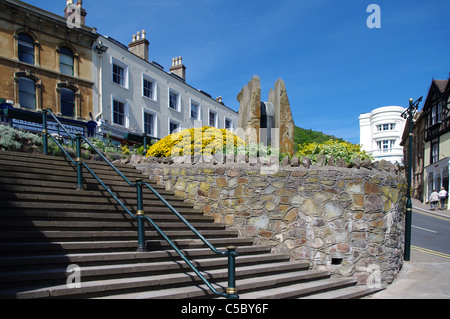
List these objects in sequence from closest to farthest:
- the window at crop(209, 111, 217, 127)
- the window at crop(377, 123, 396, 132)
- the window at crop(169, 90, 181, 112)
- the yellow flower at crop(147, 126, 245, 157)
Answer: the yellow flower at crop(147, 126, 245, 157) < the window at crop(169, 90, 181, 112) < the window at crop(209, 111, 217, 127) < the window at crop(377, 123, 396, 132)

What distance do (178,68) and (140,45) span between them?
4.99 m

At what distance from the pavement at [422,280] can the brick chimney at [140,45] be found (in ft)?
68.9

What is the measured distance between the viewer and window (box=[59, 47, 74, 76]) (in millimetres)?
18781

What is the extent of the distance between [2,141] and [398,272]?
10.3 m

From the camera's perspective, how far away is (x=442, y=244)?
11.4m

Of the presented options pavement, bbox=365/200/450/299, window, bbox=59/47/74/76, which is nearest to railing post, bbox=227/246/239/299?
pavement, bbox=365/200/450/299

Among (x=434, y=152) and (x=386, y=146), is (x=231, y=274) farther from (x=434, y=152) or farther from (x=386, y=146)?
(x=386, y=146)

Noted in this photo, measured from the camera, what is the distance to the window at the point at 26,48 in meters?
17.2

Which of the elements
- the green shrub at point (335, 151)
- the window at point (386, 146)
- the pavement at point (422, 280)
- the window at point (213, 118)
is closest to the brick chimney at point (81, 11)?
the window at point (213, 118)

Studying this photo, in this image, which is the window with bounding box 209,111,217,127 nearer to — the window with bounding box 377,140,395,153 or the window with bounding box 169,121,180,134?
the window with bounding box 169,121,180,134

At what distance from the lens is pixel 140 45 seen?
2452 centimetres

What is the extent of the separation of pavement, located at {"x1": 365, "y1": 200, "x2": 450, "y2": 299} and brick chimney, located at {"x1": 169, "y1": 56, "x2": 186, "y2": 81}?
2330 cm

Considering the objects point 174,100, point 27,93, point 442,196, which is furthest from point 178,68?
point 442,196

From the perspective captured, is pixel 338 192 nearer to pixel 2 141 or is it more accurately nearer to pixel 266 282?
pixel 266 282
